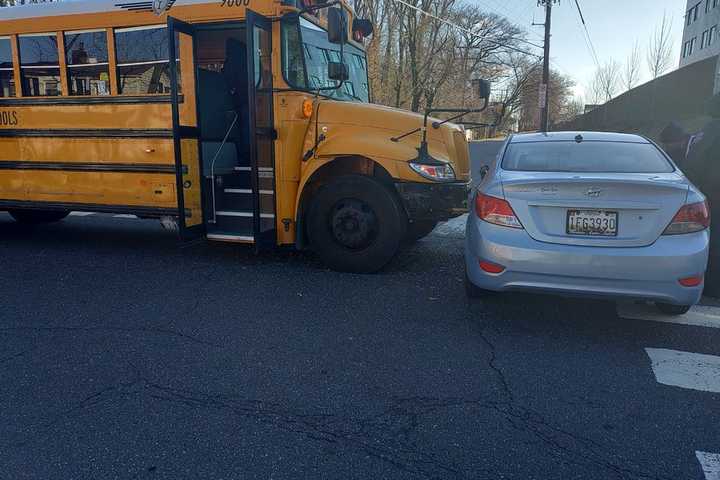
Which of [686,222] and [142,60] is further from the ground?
[142,60]

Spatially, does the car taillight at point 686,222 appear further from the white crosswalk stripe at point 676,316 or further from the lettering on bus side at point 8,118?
the lettering on bus side at point 8,118

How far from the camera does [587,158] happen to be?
4.62 metres

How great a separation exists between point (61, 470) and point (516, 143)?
436cm

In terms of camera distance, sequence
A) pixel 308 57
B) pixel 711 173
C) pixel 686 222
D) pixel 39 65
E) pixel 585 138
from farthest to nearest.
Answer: pixel 39 65 < pixel 308 57 < pixel 711 173 < pixel 585 138 < pixel 686 222

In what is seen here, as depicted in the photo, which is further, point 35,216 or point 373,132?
point 35,216

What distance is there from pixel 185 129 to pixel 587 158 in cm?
401

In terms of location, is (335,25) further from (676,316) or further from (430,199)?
(676,316)

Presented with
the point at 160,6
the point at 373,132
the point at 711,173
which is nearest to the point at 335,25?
the point at 373,132

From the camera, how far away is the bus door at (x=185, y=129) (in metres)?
5.58

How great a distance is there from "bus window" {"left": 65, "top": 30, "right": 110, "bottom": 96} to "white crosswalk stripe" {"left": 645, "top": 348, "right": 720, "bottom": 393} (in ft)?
19.5

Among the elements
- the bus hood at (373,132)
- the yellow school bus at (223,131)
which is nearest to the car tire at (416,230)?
the yellow school bus at (223,131)

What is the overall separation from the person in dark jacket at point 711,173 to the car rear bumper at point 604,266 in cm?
141

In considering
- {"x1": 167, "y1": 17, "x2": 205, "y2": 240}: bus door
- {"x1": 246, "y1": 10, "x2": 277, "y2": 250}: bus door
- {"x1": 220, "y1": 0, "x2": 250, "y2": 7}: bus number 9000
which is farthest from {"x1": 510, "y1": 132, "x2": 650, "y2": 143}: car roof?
{"x1": 167, "y1": 17, "x2": 205, "y2": 240}: bus door

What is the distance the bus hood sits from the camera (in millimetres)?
5316
